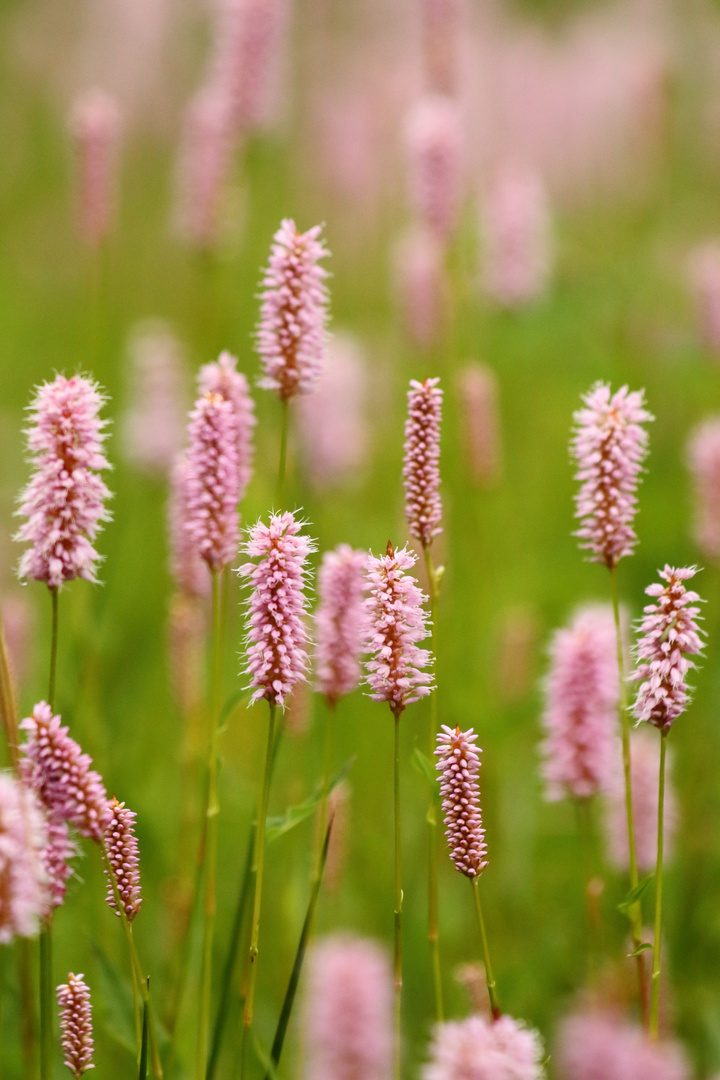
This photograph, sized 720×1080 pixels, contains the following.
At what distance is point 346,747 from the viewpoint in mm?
3387

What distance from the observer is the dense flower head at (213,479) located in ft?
4.37

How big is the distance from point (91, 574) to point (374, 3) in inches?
297

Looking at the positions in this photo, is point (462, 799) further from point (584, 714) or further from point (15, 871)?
point (584, 714)

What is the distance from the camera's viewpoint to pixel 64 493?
124 centimetres

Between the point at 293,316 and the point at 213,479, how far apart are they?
0.86 ft

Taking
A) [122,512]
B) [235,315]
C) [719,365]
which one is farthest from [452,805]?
[235,315]

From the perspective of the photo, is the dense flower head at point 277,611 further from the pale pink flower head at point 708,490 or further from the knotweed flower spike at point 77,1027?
the pale pink flower head at point 708,490

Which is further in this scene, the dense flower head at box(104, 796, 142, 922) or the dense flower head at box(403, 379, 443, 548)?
the dense flower head at box(403, 379, 443, 548)

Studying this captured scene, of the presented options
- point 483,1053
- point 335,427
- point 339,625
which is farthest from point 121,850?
point 335,427

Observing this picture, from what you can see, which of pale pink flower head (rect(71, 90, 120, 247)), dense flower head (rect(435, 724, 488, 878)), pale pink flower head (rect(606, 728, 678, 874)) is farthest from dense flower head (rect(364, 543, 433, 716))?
pale pink flower head (rect(71, 90, 120, 247))

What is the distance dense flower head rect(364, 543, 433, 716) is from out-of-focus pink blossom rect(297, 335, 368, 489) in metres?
2.64

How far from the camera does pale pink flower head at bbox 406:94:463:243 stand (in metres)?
2.92

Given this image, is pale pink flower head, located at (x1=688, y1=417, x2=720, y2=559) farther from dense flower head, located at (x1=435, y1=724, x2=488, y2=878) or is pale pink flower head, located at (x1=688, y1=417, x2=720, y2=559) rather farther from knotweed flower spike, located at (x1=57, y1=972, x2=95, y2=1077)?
knotweed flower spike, located at (x1=57, y1=972, x2=95, y2=1077)

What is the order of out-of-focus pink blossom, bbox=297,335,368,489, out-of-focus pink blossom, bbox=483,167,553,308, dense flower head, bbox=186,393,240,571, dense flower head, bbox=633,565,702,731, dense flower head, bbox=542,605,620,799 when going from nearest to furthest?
1. dense flower head, bbox=633,565,702,731
2. dense flower head, bbox=186,393,240,571
3. dense flower head, bbox=542,605,620,799
4. out-of-focus pink blossom, bbox=483,167,553,308
5. out-of-focus pink blossom, bbox=297,335,368,489
